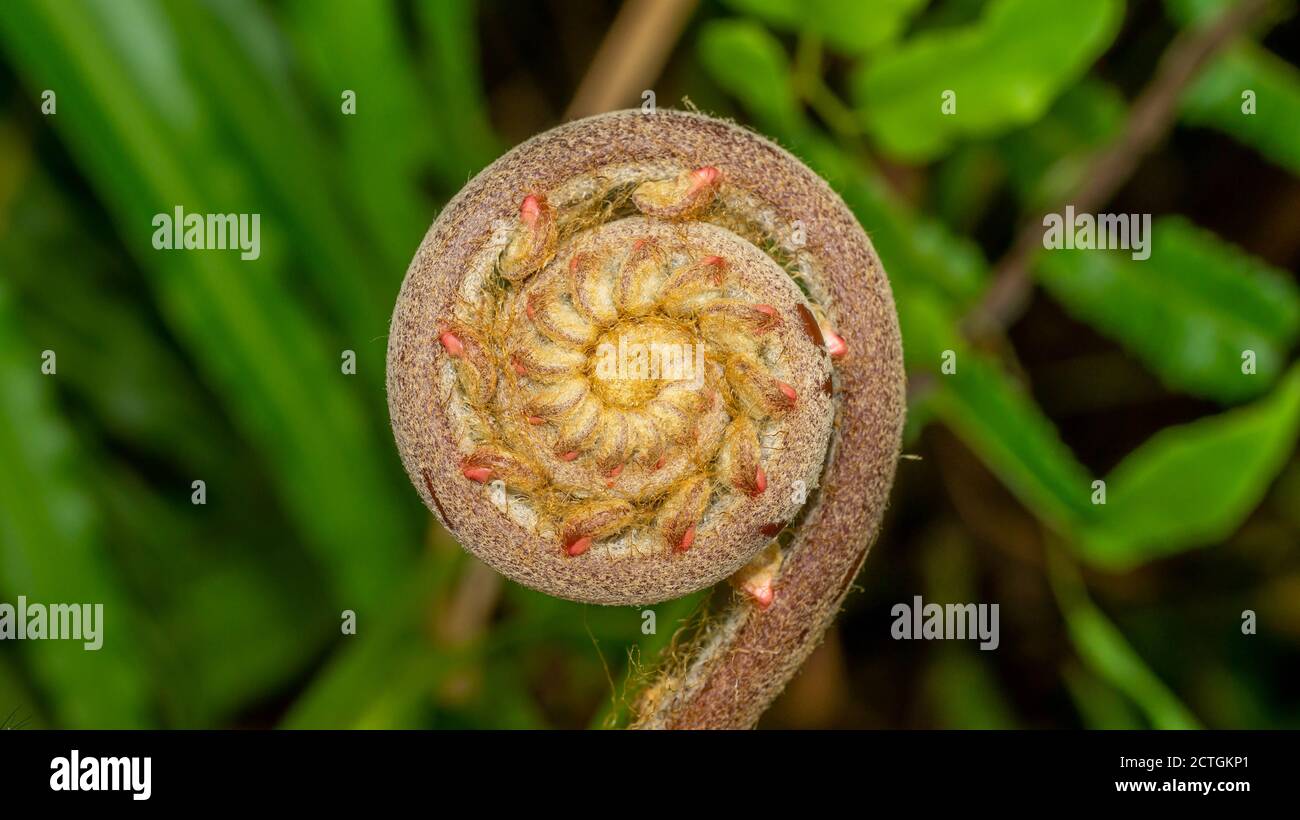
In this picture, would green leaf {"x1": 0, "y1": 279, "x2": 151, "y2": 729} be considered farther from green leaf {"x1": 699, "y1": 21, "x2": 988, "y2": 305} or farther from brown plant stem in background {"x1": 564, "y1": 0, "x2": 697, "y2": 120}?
green leaf {"x1": 699, "y1": 21, "x2": 988, "y2": 305}

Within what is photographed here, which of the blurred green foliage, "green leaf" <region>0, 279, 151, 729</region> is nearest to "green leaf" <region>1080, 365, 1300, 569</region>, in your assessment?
the blurred green foliage

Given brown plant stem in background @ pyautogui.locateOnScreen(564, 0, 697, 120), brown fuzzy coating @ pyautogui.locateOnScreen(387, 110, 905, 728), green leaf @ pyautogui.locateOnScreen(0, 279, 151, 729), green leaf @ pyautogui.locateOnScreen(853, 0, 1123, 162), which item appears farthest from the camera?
brown plant stem in background @ pyautogui.locateOnScreen(564, 0, 697, 120)

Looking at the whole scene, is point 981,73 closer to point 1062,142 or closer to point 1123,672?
point 1062,142

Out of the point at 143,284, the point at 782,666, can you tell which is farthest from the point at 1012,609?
the point at 143,284

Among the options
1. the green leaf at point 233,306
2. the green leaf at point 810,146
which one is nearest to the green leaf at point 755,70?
the green leaf at point 810,146

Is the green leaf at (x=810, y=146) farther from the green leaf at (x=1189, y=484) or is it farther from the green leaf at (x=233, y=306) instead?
the green leaf at (x=233, y=306)

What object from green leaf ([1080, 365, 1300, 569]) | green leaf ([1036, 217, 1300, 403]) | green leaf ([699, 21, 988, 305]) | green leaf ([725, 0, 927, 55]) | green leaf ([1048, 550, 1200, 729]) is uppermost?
green leaf ([725, 0, 927, 55])
